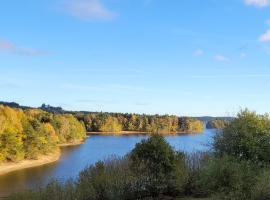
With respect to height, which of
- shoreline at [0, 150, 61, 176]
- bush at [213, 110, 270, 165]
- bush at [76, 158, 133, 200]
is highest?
bush at [213, 110, 270, 165]

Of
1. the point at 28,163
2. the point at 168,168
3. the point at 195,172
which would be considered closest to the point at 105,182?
the point at 168,168

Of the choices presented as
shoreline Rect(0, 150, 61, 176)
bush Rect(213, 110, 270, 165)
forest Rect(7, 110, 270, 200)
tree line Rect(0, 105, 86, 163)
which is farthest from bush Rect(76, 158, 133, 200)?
tree line Rect(0, 105, 86, 163)

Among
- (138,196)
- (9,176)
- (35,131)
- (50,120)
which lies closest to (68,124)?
(50,120)

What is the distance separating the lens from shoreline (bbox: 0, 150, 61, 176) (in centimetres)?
8088

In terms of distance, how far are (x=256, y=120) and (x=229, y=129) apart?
66.0 inches

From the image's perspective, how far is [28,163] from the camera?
8900cm

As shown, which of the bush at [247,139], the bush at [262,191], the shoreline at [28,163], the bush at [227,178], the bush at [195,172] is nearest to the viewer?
the bush at [262,191]

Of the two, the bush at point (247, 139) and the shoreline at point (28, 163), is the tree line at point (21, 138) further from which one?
the bush at point (247, 139)

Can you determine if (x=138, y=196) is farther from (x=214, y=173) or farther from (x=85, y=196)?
(x=214, y=173)

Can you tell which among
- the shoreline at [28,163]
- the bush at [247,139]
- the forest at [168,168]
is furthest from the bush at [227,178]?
the shoreline at [28,163]

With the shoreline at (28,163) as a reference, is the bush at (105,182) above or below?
above

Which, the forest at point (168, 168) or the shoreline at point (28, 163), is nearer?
the forest at point (168, 168)

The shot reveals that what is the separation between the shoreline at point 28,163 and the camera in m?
80.9

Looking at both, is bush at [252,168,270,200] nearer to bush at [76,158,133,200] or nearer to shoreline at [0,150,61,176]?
bush at [76,158,133,200]
